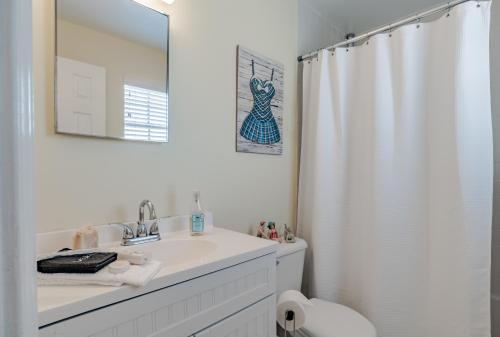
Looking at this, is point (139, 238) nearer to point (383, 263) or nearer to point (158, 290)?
point (158, 290)

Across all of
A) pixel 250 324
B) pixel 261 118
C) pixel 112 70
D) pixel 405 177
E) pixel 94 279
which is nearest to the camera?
pixel 94 279

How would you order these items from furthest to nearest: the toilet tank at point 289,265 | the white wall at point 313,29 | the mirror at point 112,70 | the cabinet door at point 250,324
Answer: the white wall at point 313,29 → the toilet tank at point 289,265 → the mirror at point 112,70 → the cabinet door at point 250,324

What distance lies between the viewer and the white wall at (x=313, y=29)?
2000 mm

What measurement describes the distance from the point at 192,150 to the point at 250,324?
0.81 m

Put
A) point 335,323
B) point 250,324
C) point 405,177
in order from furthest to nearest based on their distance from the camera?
point 405,177 → point 335,323 → point 250,324

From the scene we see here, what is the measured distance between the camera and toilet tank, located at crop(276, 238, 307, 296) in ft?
4.85

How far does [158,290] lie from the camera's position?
30.0 inches

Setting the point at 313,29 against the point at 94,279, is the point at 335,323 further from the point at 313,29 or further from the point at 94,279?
the point at 313,29

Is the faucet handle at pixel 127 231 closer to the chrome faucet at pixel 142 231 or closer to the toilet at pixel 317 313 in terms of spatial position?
the chrome faucet at pixel 142 231

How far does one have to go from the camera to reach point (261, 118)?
1703 mm

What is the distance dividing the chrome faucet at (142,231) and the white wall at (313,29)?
1519mm

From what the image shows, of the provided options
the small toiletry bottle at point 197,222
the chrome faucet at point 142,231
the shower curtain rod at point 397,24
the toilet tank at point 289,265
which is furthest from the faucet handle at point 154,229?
the shower curtain rod at point 397,24

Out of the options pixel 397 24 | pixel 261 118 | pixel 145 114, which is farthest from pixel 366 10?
pixel 145 114

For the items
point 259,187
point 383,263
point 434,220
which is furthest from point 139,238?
point 434,220
